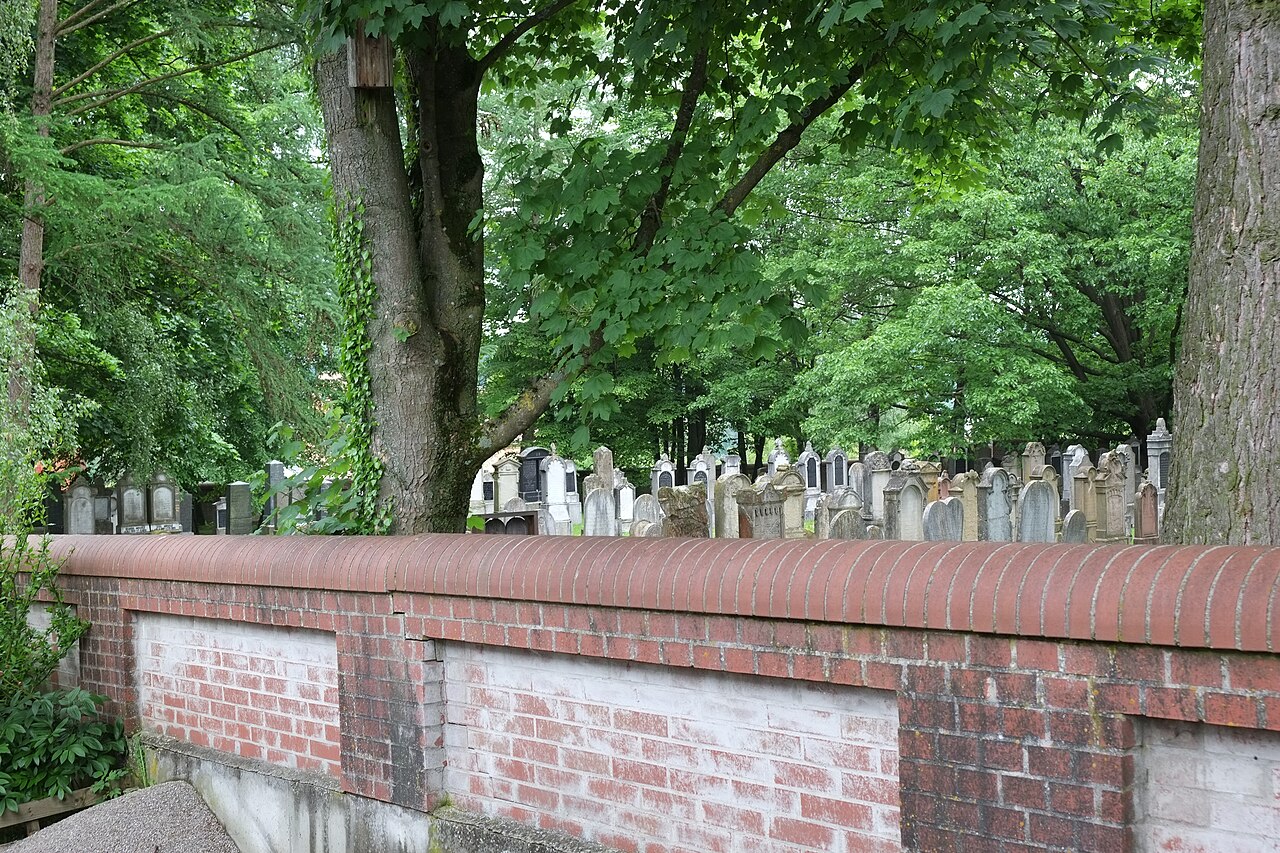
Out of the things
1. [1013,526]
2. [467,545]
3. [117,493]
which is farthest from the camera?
[117,493]

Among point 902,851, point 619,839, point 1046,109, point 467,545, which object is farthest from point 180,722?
point 1046,109

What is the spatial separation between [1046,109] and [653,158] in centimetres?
295

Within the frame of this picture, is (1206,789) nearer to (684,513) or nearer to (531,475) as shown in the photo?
(684,513)

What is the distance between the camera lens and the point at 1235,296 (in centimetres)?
460

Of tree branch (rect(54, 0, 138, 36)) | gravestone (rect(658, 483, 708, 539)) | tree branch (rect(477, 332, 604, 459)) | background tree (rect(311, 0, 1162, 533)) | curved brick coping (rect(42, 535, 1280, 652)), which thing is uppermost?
tree branch (rect(54, 0, 138, 36))

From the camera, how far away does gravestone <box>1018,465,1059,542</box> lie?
12.7 meters

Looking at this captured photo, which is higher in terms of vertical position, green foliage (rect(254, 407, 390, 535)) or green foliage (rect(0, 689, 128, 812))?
green foliage (rect(254, 407, 390, 535))

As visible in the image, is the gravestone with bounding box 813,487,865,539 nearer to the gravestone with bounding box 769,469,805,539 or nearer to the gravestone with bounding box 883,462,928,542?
the gravestone with bounding box 769,469,805,539

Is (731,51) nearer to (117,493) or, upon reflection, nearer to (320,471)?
(320,471)

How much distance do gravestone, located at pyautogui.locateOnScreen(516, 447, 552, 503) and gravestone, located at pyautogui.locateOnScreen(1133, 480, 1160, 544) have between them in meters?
8.59

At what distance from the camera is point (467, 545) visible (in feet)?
16.6

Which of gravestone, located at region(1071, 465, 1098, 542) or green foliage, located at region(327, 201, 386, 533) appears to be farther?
gravestone, located at region(1071, 465, 1098, 542)

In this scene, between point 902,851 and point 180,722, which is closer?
point 902,851

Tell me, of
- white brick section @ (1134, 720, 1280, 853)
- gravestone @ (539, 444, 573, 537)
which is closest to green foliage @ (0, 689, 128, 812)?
white brick section @ (1134, 720, 1280, 853)
